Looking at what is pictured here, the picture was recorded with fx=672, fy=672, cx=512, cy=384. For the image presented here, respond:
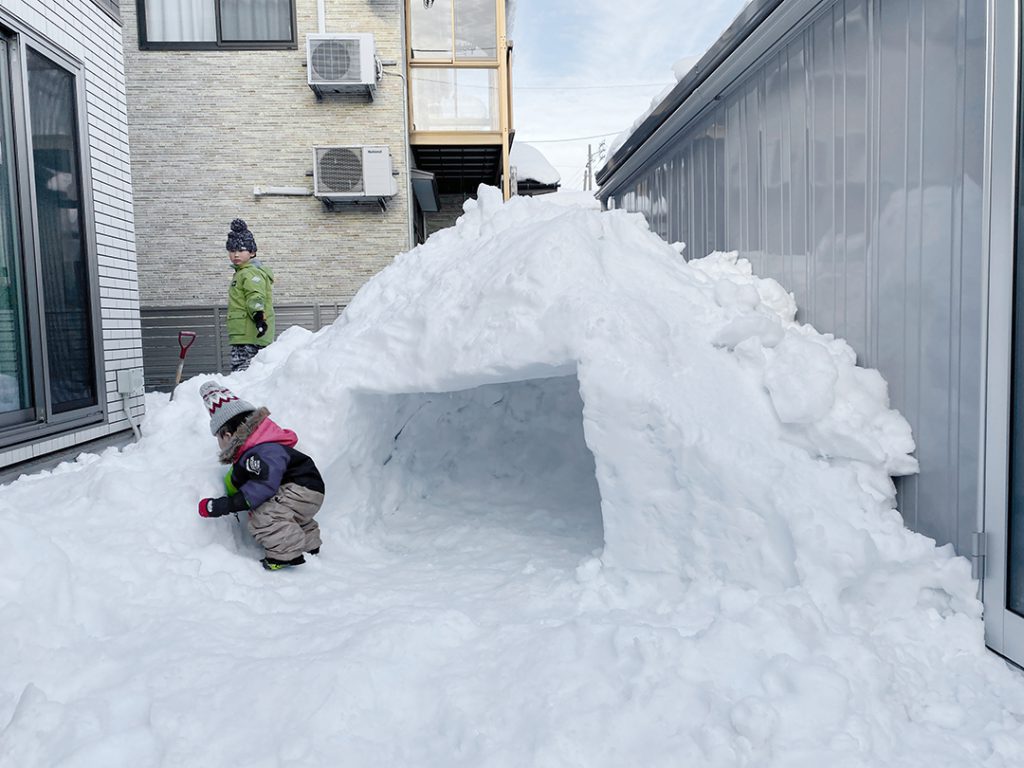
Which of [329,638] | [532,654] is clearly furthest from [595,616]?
[329,638]

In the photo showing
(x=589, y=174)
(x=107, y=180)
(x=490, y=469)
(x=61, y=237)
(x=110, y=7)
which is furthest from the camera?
(x=589, y=174)

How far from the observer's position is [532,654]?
2.37m

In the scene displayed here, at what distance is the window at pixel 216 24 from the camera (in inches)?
428

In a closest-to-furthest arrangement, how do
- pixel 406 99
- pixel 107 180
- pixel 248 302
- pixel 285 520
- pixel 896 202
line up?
pixel 896 202, pixel 285 520, pixel 107 180, pixel 248 302, pixel 406 99

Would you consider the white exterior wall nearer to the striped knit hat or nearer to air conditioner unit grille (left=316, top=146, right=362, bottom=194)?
the striped knit hat

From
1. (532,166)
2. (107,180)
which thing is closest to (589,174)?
(532,166)

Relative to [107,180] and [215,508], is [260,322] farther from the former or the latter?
[215,508]

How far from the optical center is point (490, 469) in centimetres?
493

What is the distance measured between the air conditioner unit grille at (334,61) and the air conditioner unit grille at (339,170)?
1.06m

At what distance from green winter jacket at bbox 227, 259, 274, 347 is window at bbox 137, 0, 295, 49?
22.6 feet

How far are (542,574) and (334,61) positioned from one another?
391 inches

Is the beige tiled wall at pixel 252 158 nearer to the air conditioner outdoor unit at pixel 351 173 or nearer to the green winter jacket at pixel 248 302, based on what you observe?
the air conditioner outdoor unit at pixel 351 173

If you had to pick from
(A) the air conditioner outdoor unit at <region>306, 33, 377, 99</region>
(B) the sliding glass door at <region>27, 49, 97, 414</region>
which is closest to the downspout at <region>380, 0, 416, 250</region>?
(A) the air conditioner outdoor unit at <region>306, 33, 377, 99</region>

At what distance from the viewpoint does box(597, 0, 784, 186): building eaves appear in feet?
11.7
